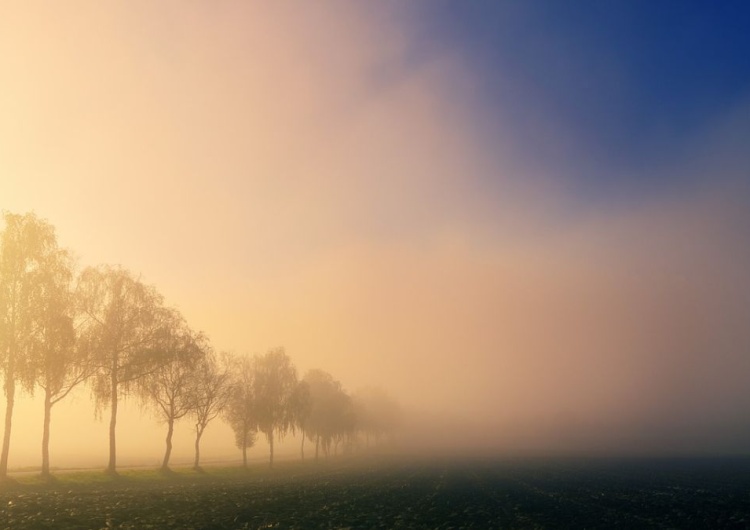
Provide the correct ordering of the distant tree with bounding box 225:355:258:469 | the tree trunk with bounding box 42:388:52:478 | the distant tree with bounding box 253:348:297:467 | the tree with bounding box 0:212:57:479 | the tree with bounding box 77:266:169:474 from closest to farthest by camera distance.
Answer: the tree with bounding box 0:212:57:479 < the tree trunk with bounding box 42:388:52:478 < the tree with bounding box 77:266:169:474 < the distant tree with bounding box 225:355:258:469 < the distant tree with bounding box 253:348:297:467

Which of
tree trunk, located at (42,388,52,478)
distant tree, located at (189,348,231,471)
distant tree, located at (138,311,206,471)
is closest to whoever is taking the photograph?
tree trunk, located at (42,388,52,478)

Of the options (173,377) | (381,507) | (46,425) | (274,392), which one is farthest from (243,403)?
(381,507)

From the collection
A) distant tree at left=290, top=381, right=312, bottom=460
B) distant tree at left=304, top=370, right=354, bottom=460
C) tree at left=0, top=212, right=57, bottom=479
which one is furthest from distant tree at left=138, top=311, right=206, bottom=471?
distant tree at left=304, top=370, right=354, bottom=460

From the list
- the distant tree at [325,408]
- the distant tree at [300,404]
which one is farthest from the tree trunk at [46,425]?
the distant tree at [325,408]

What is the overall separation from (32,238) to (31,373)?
14.2 metres

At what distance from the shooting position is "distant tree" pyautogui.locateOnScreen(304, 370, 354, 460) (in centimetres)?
11475

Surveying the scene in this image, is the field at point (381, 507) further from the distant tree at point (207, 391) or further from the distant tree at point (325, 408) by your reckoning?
the distant tree at point (325, 408)

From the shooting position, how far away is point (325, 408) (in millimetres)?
115750

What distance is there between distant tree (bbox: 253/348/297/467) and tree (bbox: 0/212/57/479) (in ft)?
141

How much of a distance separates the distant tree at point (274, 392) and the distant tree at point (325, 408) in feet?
61.4

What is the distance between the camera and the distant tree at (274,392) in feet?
287

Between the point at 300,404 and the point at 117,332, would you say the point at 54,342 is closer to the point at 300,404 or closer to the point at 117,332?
the point at 117,332

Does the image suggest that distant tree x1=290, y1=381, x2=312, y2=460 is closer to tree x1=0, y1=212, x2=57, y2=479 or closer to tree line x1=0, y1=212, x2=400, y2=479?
tree line x1=0, y1=212, x2=400, y2=479

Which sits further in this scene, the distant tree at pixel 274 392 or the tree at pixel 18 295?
the distant tree at pixel 274 392
